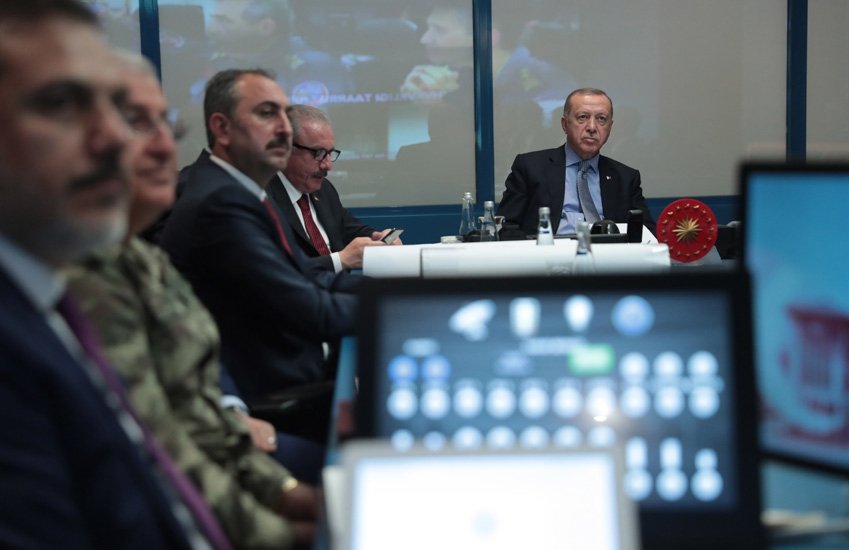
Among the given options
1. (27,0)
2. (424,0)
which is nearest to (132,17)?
(424,0)

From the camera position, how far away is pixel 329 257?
383cm

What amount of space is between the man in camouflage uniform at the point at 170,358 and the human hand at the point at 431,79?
14.8 feet

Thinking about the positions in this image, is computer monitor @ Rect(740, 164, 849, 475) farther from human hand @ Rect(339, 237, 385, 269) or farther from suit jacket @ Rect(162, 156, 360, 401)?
human hand @ Rect(339, 237, 385, 269)

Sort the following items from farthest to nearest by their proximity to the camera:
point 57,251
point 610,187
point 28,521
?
point 610,187 → point 57,251 → point 28,521

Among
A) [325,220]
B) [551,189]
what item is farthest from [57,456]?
[551,189]

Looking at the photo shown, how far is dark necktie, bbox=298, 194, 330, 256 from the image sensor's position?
14.6 feet

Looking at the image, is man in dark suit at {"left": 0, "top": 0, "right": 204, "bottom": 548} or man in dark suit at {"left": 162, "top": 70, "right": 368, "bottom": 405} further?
man in dark suit at {"left": 162, "top": 70, "right": 368, "bottom": 405}

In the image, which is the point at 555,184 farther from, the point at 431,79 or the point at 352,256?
the point at 352,256

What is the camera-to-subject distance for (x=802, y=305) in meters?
1.40

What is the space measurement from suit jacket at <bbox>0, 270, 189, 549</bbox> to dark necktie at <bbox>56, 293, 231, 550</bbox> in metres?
0.08

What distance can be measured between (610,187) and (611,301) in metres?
4.11

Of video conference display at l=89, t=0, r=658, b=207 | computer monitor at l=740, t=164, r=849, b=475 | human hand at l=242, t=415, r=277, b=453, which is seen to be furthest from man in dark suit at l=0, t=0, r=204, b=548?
video conference display at l=89, t=0, r=658, b=207

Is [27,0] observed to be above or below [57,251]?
above

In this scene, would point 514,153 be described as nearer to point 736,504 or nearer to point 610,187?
point 610,187
